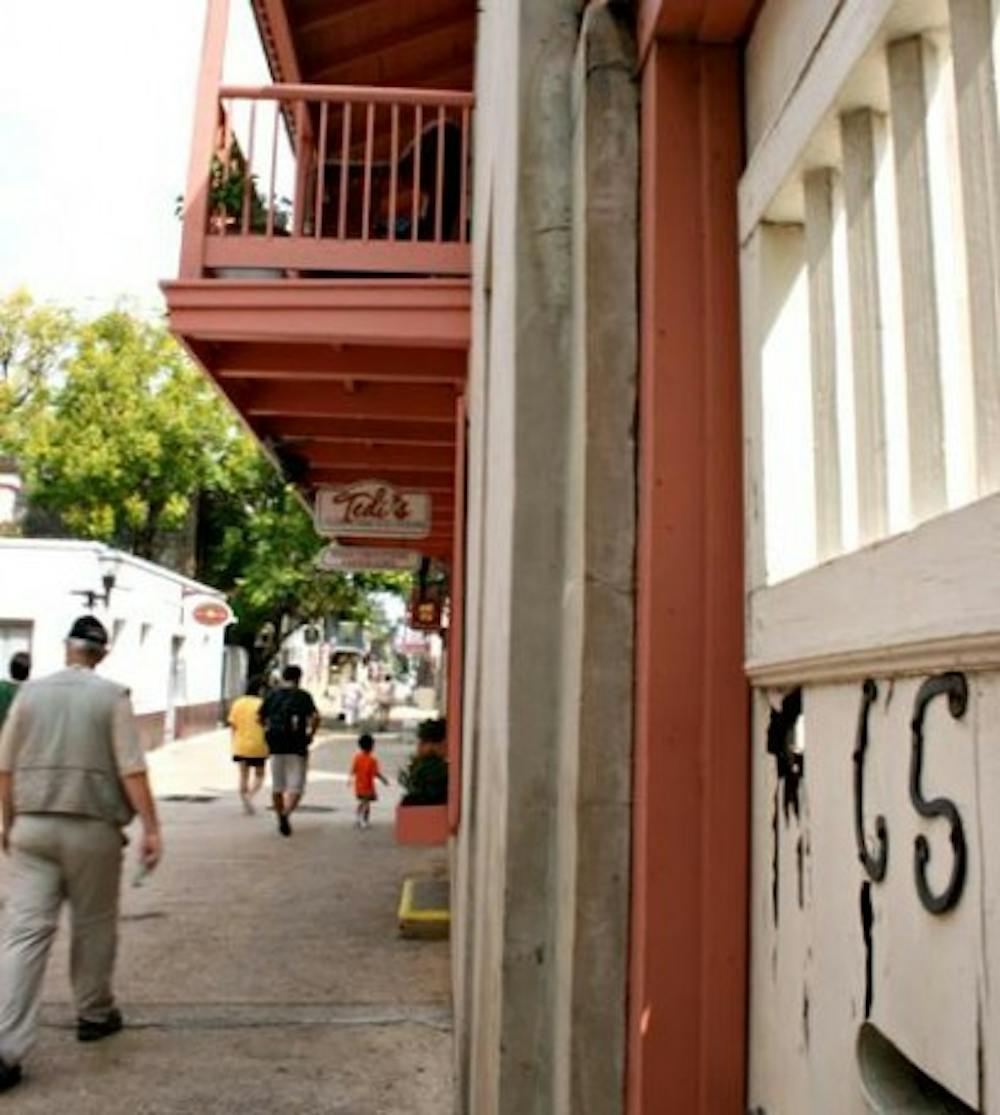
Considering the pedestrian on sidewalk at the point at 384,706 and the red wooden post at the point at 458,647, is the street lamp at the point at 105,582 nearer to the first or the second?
the red wooden post at the point at 458,647

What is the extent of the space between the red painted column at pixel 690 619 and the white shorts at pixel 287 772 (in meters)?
10.1

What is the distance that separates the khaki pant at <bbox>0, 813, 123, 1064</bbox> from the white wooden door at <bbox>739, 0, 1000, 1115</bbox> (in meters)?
3.49

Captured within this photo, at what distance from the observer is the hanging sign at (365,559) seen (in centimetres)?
1020

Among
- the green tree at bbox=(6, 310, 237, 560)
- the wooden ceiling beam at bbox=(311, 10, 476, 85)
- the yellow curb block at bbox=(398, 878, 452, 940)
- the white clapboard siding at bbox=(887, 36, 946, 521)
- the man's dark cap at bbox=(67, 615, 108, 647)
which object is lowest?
the yellow curb block at bbox=(398, 878, 452, 940)

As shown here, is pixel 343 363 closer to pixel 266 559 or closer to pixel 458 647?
pixel 458 647

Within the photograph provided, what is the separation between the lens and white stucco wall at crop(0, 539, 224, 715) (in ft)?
64.5

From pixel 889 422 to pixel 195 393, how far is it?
29.5 meters

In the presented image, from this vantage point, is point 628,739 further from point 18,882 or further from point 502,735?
point 18,882

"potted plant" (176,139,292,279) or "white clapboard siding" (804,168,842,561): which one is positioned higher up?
"potted plant" (176,139,292,279)

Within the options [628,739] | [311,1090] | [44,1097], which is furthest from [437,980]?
[628,739]

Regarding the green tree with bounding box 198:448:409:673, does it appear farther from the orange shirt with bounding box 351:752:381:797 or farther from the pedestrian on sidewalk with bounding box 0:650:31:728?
the pedestrian on sidewalk with bounding box 0:650:31:728

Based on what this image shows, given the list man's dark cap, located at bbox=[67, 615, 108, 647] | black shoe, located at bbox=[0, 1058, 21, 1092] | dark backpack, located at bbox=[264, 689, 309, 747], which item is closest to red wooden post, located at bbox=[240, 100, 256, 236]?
man's dark cap, located at bbox=[67, 615, 108, 647]

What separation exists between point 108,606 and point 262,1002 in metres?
15.7

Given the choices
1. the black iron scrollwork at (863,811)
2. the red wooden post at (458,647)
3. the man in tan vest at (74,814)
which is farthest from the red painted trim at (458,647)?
the black iron scrollwork at (863,811)
